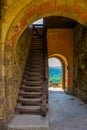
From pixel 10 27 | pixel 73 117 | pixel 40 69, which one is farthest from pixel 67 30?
pixel 10 27

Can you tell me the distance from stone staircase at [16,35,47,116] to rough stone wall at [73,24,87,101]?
1526 mm

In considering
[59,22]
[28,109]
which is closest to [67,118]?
[28,109]

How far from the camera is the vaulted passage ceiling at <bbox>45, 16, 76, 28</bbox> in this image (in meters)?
7.75

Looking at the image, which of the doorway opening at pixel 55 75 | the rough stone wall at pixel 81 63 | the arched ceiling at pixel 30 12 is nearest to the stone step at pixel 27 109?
the arched ceiling at pixel 30 12

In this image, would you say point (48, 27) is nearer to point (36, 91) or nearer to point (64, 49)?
point (64, 49)

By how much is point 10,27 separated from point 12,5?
1.25ft

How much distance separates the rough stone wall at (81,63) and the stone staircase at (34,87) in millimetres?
1526

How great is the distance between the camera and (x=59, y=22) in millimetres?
8234

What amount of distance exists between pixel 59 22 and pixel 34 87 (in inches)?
150

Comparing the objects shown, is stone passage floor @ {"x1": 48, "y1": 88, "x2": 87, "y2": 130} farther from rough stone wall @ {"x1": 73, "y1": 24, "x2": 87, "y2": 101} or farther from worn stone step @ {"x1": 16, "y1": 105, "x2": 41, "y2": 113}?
rough stone wall @ {"x1": 73, "y1": 24, "x2": 87, "y2": 101}

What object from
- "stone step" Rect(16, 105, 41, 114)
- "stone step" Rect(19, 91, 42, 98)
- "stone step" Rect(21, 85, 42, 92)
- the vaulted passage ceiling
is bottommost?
"stone step" Rect(16, 105, 41, 114)

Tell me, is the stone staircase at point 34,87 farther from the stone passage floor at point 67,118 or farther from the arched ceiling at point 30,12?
the arched ceiling at point 30,12

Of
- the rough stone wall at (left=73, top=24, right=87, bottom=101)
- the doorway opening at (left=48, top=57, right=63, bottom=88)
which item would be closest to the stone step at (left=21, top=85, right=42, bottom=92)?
the rough stone wall at (left=73, top=24, right=87, bottom=101)

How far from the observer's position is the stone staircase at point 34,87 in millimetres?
4634
